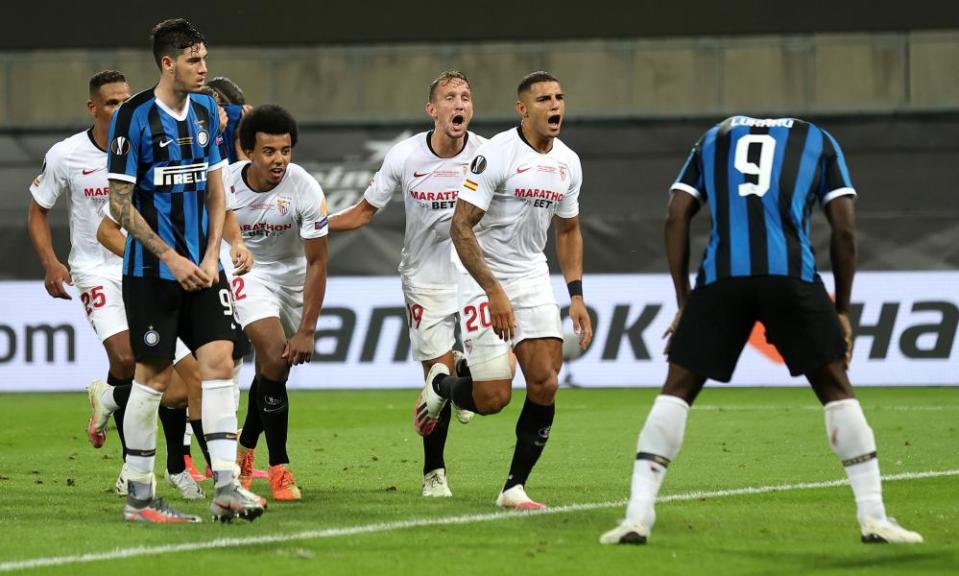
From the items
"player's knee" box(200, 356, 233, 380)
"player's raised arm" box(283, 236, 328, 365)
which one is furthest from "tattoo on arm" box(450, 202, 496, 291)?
"player's knee" box(200, 356, 233, 380)

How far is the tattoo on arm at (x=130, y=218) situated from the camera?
6.80 m

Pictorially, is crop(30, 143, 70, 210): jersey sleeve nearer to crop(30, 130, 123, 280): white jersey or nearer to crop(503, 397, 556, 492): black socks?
crop(30, 130, 123, 280): white jersey

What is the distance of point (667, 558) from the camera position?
593 cm

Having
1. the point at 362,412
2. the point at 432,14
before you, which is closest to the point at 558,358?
the point at 362,412

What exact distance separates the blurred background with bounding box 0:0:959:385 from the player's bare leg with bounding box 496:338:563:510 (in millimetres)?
8867

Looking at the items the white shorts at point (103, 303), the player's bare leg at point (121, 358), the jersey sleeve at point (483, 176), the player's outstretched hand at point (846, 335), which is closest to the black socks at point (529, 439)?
the jersey sleeve at point (483, 176)

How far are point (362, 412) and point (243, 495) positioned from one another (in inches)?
291

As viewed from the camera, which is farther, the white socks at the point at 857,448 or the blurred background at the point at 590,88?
the blurred background at the point at 590,88

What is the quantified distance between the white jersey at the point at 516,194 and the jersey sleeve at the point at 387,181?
3.23ft

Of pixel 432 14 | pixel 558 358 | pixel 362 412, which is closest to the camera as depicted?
pixel 558 358

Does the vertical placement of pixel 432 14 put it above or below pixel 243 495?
above

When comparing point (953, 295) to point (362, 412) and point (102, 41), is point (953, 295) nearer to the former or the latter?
point (362, 412)

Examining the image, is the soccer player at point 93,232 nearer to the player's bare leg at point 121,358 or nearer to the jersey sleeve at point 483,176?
the player's bare leg at point 121,358

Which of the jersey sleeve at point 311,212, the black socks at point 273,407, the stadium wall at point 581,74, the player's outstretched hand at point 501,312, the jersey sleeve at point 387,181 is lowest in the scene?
the black socks at point 273,407
